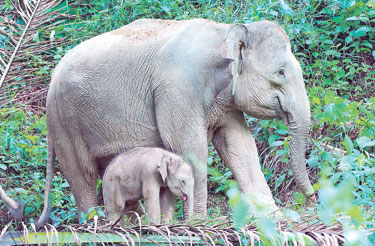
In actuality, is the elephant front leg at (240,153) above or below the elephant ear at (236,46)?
below

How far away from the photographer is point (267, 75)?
4441 millimetres

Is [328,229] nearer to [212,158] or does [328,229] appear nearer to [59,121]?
[59,121]

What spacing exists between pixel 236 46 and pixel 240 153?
0.81 meters

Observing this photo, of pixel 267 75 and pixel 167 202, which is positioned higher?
pixel 267 75

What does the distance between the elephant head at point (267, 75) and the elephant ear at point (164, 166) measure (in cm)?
62

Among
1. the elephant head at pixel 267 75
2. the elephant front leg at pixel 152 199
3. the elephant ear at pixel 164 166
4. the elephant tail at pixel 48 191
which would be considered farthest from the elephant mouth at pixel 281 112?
the elephant tail at pixel 48 191

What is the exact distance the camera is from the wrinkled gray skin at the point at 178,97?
14.6ft

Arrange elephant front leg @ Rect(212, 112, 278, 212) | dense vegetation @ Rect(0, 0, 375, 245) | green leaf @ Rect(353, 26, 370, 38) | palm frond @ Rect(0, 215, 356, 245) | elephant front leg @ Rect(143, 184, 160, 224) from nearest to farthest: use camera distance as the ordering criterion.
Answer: palm frond @ Rect(0, 215, 356, 245) → elephant front leg @ Rect(143, 184, 160, 224) → elephant front leg @ Rect(212, 112, 278, 212) → dense vegetation @ Rect(0, 0, 375, 245) → green leaf @ Rect(353, 26, 370, 38)

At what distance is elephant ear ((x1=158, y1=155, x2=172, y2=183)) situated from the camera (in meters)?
4.21

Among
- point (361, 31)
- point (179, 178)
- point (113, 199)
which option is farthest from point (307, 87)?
point (113, 199)

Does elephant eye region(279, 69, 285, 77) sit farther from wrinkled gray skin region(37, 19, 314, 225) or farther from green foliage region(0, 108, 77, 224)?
green foliage region(0, 108, 77, 224)

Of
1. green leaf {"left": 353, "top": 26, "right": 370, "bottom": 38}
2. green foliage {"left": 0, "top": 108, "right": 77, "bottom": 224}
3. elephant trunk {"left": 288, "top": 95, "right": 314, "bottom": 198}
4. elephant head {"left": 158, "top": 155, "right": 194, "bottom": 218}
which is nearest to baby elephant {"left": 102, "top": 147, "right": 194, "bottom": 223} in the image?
elephant head {"left": 158, "top": 155, "right": 194, "bottom": 218}

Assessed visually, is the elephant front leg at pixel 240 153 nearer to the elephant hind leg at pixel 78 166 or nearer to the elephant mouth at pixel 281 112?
the elephant mouth at pixel 281 112

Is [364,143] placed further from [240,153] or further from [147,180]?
[147,180]
